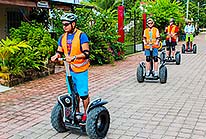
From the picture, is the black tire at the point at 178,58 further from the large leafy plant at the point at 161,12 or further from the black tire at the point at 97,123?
the large leafy plant at the point at 161,12

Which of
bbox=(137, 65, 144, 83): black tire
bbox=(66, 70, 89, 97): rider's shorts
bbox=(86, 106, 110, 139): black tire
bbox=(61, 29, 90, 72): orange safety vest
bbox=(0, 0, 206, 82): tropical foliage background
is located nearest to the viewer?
bbox=(86, 106, 110, 139): black tire

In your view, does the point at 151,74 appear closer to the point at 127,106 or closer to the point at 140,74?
the point at 140,74

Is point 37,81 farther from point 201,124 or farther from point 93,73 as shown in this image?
point 201,124

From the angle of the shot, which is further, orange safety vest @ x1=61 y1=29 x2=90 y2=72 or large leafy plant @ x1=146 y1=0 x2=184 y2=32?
large leafy plant @ x1=146 y1=0 x2=184 y2=32

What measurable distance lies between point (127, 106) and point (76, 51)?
7.58ft

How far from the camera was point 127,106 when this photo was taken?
6633mm

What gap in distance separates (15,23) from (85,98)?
8.62 metres

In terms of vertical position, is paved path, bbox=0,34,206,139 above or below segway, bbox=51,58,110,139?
below

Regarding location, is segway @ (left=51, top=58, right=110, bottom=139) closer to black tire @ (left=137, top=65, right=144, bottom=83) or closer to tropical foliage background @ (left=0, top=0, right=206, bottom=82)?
tropical foliage background @ (left=0, top=0, right=206, bottom=82)

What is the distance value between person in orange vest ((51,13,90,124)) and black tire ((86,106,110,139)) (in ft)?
0.76

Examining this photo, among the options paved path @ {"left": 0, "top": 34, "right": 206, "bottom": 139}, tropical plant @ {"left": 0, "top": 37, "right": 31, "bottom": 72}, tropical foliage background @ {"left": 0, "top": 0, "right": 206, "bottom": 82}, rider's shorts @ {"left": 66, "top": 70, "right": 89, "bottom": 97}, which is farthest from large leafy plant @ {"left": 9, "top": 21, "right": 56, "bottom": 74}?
rider's shorts @ {"left": 66, "top": 70, "right": 89, "bottom": 97}

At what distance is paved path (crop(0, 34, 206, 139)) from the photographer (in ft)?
16.6

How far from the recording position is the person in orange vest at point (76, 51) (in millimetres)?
4684

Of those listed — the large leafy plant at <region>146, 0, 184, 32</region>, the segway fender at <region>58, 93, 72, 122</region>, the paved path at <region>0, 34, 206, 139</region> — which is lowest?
the paved path at <region>0, 34, 206, 139</region>
